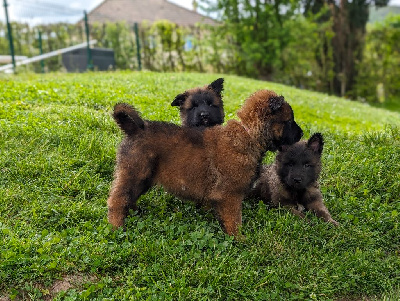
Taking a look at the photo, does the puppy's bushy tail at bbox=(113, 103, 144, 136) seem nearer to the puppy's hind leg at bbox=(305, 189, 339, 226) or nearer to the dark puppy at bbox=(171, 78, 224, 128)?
the dark puppy at bbox=(171, 78, 224, 128)

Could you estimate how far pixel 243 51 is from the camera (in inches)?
897

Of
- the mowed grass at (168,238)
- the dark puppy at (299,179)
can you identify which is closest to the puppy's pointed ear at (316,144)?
the dark puppy at (299,179)

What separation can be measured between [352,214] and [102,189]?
3100 millimetres

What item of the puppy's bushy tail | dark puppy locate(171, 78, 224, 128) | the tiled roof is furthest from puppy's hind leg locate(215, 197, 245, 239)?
the tiled roof

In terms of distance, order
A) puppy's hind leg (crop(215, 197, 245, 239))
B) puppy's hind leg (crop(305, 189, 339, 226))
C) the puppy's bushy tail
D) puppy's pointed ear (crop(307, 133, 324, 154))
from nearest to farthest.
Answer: the puppy's bushy tail, puppy's hind leg (crop(215, 197, 245, 239)), puppy's hind leg (crop(305, 189, 339, 226)), puppy's pointed ear (crop(307, 133, 324, 154))

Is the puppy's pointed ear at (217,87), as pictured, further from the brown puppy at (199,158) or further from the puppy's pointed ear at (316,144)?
the brown puppy at (199,158)

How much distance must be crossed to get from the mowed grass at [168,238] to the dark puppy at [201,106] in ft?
3.98

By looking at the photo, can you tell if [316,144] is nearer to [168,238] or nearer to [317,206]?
[317,206]

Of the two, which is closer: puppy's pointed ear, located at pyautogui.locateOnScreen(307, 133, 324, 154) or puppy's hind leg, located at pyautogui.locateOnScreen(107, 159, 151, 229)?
puppy's hind leg, located at pyautogui.locateOnScreen(107, 159, 151, 229)

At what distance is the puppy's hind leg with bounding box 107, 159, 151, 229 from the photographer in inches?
172

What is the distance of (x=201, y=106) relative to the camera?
6.38m

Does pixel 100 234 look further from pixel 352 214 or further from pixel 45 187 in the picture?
pixel 352 214

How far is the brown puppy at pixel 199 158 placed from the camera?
4.40 m

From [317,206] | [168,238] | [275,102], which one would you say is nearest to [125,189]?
[168,238]
